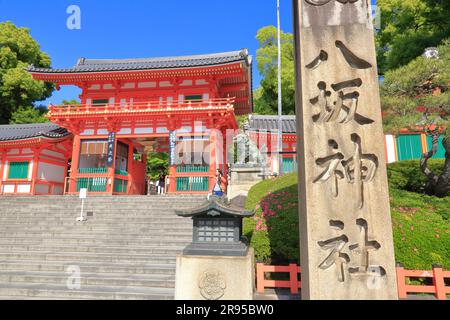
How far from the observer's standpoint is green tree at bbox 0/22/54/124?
1021 inches

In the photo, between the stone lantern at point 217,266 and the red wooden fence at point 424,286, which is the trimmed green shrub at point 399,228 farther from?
the stone lantern at point 217,266

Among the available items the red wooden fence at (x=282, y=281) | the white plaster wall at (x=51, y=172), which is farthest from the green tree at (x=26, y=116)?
the red wooden fence at (x=282, y=281)

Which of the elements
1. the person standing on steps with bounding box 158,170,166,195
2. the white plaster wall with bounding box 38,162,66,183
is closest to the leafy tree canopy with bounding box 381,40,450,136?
the person standing on steps with bounding box 158,170,166,195

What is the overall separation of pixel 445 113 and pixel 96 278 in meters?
9.04

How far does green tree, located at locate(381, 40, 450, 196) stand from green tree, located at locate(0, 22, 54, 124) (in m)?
30.3

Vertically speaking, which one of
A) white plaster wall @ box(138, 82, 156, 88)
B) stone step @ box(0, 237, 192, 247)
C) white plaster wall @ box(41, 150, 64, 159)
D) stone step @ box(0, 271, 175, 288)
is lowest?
stone step @ box(0, 271, 175, 288)

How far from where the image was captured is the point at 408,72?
6.62 meters

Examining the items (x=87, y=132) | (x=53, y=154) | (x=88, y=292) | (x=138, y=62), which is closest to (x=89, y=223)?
(x=88, y=292)

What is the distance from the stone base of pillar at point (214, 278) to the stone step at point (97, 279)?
5.14 feet

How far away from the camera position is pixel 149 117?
47.6 ft

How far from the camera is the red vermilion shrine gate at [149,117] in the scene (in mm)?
13922

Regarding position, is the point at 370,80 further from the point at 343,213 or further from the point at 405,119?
the point at 405,119

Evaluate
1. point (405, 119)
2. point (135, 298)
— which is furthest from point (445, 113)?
point (135, 298)

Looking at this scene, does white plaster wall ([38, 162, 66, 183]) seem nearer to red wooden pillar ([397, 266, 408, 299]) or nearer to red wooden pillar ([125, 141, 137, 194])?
red wooden pillar ([125, 141, 137, 194])
